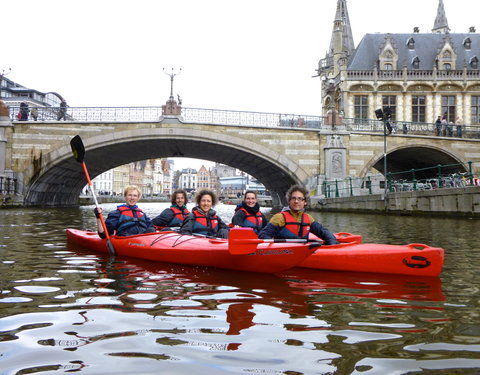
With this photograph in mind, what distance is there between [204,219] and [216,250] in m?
1.35

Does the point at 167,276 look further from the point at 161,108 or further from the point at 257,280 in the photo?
the point at 161,108

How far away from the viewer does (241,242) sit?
15.8ft

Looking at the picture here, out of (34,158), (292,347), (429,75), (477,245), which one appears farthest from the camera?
(429,75)

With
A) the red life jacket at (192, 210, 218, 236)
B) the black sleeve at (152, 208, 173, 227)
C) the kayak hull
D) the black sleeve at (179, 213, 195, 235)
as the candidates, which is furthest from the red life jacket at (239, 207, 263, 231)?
the kayak hull

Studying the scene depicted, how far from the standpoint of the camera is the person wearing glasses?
5.37 meters

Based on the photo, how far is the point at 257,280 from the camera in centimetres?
467

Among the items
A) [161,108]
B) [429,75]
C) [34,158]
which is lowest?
[34,158]

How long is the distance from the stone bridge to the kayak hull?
717 inches

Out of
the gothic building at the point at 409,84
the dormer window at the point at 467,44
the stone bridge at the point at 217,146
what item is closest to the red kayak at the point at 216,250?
the stone bridge at the point at 217,146

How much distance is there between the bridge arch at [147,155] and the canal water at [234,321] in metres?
17.8

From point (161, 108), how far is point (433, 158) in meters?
15.6

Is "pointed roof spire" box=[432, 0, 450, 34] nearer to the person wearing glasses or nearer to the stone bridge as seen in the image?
the stone bridge

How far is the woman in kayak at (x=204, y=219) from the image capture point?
20.8 feet

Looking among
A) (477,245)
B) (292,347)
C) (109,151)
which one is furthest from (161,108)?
(292,347)
